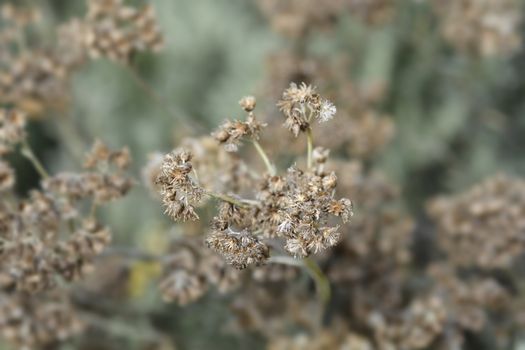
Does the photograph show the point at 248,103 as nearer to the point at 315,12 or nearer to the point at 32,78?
the point at 32,78

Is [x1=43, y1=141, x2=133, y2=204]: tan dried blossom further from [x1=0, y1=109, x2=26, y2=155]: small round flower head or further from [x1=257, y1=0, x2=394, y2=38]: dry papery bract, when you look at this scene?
[x1=257, y1=0, x2=394, y2=38]: dry papery bract

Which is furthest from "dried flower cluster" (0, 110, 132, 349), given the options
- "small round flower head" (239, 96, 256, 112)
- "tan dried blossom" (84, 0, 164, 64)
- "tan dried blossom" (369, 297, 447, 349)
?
"tan dried blossom" (369, 297, 447, 349)

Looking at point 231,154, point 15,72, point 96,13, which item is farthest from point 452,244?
point 15,72

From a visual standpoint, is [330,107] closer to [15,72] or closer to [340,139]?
[340,139]

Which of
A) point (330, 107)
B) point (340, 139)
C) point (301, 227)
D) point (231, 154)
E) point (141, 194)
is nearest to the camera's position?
point (301, 227)

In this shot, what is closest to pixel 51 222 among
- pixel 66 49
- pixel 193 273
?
pixel 193 273

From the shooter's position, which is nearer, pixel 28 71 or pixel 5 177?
pixel 5 177
